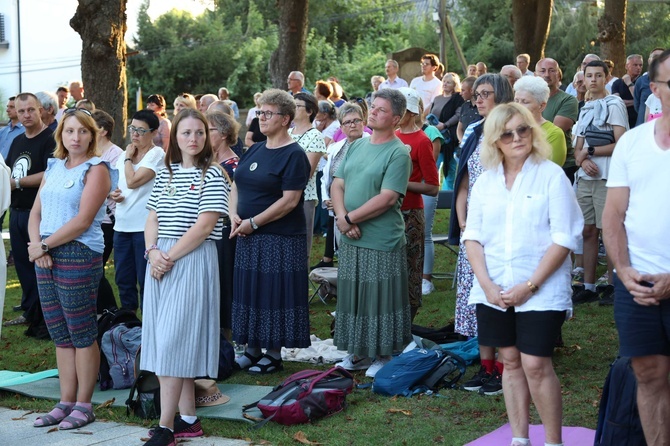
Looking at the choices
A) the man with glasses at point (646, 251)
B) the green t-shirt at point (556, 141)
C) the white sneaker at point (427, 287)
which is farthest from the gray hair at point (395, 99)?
the white sneaker at point (427, 287)

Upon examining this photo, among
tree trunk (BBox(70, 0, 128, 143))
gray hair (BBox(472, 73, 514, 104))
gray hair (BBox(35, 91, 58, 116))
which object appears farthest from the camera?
tree trunk (BBox(70, 0, 128, 143))

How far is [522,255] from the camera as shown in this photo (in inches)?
193

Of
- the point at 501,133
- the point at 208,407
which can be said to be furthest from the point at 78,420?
the point at 501,133

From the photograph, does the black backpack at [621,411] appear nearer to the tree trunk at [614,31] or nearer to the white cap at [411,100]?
the white cap at [411,100]

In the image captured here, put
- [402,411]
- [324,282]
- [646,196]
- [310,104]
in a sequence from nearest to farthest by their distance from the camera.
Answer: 1. [646,196]
2. [402,411]
3. [310,104]
4. [324,282]

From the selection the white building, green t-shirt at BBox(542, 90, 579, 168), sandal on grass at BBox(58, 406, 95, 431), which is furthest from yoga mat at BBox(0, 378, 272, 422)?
the white building

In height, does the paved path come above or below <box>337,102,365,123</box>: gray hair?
below

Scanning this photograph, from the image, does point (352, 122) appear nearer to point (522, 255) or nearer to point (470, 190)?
point (470, 190)

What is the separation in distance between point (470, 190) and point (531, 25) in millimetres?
13263

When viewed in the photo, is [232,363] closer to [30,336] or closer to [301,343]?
[301,343]

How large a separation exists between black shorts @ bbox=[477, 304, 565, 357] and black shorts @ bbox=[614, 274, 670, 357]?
424 millimetres

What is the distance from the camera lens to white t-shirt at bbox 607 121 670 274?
4.34 m

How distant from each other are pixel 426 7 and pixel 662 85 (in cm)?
4487

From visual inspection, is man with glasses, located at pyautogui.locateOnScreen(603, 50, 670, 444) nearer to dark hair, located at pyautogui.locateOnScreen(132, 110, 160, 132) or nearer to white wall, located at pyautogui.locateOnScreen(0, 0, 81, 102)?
dark hair, located at pyautogui.locateOnScreen(132, 110, 160, 132)
